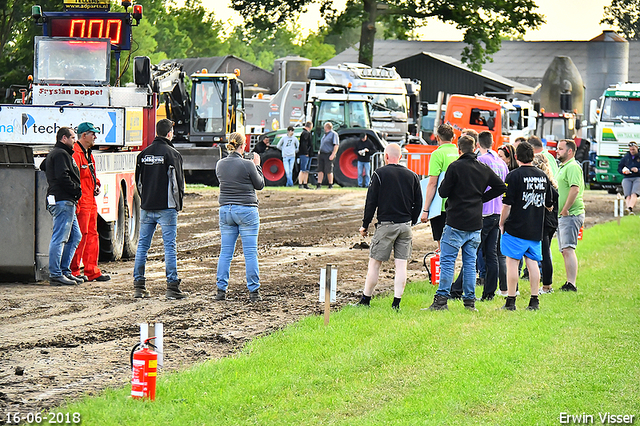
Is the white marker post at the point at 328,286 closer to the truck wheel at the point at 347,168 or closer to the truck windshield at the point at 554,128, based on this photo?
the truck wheel at the point at 347,168

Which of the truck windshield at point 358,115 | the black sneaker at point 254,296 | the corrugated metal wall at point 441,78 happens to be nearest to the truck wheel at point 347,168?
the truck windshield at point 358,115

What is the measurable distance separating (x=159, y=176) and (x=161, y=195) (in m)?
0.23

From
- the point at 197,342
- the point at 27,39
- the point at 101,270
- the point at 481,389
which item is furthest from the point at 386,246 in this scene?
the point at 27,39

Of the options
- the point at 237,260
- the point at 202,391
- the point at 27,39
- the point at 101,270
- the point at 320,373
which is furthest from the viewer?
the point at 27,39

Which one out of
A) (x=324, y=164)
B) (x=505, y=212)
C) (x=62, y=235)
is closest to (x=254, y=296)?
(x=62, y=235)

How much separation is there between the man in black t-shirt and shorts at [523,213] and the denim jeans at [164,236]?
3874 mm

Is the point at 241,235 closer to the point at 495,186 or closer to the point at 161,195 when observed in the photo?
the point at 161,195

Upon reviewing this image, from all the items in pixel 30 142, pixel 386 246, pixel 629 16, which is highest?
pixel 629 16

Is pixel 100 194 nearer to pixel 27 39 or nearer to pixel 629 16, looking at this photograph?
pixel 27 39

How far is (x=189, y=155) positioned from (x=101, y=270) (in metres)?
15.8

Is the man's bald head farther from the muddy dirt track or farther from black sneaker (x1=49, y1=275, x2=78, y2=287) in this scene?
black sneaker (x1=49, y1=275, x2=78, y2=287)

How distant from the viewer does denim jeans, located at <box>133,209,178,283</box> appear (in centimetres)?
1180

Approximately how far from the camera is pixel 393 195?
423 inches

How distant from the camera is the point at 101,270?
14430 mm
